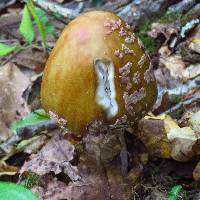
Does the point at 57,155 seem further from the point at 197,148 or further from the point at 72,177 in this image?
the point at 197,148

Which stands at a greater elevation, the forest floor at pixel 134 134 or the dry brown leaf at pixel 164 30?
the dry brown leaf at pixel 164 30

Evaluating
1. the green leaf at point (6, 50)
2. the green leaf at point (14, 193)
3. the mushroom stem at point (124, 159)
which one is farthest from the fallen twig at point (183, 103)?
the green leaf at point (14, 193)

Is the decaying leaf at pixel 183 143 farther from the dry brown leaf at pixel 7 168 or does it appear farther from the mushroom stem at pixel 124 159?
the dry brown leaf at pixel 7 168

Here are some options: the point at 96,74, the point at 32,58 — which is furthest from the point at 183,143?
the point at 32,58

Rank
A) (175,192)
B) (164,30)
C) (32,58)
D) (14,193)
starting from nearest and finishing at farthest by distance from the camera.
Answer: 1. (14,193)
2. (175,192)
3. (164,30)
4. (32,58)

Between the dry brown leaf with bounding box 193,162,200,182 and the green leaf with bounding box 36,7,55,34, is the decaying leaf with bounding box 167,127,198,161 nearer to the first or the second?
the dry brown leaf with bounding box 193,162,200,182

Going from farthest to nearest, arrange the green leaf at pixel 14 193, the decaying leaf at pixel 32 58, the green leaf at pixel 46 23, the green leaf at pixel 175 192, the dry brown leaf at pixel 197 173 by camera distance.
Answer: the green leaf at pixel 46 23
the decaying leaf at pixel 32 58
the dry brown leaf at pixel 197 173
the green leaf at pixel 175 192
the green leaf at pixel 14 193

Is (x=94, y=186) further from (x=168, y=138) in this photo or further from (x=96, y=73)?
(x=96, y=73)
